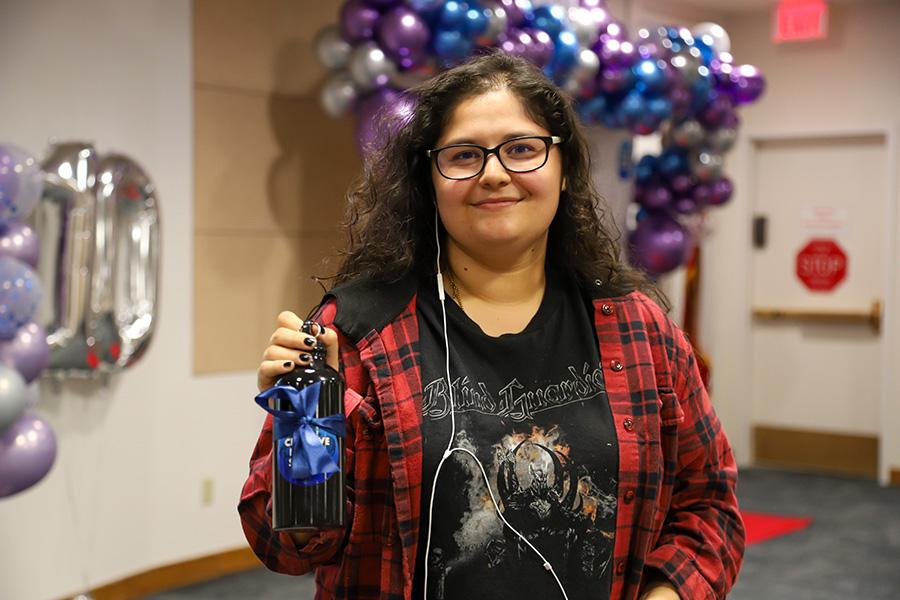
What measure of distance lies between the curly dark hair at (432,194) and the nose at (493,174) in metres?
0.10

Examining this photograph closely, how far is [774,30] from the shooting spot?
23.4 ft

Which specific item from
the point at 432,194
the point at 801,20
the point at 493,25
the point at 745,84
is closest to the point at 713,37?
the point at 745,84

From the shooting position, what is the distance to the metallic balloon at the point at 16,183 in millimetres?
2947

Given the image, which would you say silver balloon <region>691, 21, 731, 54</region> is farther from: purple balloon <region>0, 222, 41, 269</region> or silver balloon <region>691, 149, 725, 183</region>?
purple balloon <region>0, 222, 41, 269</region>

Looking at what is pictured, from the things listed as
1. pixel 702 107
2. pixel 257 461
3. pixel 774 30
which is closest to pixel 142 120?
pixel 702 107

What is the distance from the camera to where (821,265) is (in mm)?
7164

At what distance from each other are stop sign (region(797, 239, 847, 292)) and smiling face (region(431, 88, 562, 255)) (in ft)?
19.8

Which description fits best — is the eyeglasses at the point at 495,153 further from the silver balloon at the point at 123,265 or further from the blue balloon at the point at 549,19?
the blue balloon at the point at 549,19

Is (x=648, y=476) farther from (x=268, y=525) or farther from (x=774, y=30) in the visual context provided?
(x=774, y=30)

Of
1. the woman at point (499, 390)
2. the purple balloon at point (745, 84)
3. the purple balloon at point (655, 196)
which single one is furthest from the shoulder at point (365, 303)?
the purple balloon at point (745, 84)

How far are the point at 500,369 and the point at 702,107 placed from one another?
406 centimetres

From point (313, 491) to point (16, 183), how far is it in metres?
2.01

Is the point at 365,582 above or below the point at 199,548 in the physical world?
above

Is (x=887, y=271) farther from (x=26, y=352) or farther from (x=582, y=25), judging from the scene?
(x=26, y=352)
